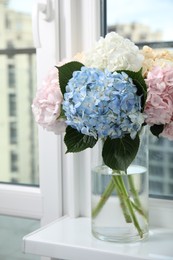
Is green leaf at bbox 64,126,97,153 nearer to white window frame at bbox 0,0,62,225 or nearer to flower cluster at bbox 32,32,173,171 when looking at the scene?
flower cluster at bbox 32,32,173,171

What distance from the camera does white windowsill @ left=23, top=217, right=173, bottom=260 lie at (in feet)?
3.29

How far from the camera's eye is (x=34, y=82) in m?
1.34

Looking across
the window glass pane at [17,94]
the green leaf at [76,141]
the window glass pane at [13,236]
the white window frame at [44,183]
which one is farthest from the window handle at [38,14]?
the window glass pane at [13,236]

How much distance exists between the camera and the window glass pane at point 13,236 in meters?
1.44

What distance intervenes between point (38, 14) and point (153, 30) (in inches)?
11.8

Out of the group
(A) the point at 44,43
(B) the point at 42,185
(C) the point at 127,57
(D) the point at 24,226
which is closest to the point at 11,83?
(A) the point at 44,43

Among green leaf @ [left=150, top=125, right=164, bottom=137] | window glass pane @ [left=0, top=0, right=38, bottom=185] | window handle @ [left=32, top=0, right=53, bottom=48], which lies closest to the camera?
green leaf @ [left=150, top=125, right=164, bottom=137]

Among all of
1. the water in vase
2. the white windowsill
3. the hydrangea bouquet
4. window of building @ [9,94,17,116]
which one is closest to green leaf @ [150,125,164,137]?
the hydrangea bouquet

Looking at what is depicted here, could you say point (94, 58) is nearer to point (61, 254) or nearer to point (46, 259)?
point (61, 254)

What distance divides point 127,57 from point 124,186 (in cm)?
30

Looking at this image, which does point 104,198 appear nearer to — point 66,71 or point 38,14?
point 66,71

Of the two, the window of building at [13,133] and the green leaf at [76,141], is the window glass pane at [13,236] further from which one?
the green leaf at [76,141]

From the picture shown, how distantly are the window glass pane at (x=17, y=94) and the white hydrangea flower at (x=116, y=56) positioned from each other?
424 mm

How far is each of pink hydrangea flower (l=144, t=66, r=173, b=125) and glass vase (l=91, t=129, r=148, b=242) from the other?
12 cm
